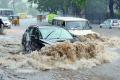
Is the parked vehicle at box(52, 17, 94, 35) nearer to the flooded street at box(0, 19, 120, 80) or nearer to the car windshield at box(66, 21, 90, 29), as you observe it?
the car windshield at box(66, 21, 90, 29)

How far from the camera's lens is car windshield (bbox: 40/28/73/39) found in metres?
17.5

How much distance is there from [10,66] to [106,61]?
12.7 ft

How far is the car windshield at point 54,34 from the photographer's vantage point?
17453 millimetres

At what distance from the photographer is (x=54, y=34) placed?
17.7 meters

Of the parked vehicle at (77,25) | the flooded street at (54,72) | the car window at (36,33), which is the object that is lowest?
the flooded street at (54,72)

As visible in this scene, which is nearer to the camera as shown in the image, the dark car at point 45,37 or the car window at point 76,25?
the dark car at point 45,37

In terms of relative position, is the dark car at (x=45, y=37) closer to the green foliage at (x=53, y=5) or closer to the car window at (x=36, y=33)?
the car window at (x=36, y=33)

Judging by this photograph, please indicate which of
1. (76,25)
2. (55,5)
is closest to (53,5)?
(55,5)

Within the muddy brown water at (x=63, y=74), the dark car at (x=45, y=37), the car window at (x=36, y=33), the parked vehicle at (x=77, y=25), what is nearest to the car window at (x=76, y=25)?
the parked vehicle at (x=77, y=25)

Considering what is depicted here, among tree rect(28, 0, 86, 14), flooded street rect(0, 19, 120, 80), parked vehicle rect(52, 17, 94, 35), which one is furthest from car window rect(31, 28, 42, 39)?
tree rect(28, 0, 86, 14)

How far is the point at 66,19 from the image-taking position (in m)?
25.4

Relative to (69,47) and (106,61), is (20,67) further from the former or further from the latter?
(106,61)

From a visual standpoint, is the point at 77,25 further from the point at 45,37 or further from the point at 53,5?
the point at 53,5

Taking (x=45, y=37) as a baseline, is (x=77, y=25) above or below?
below
